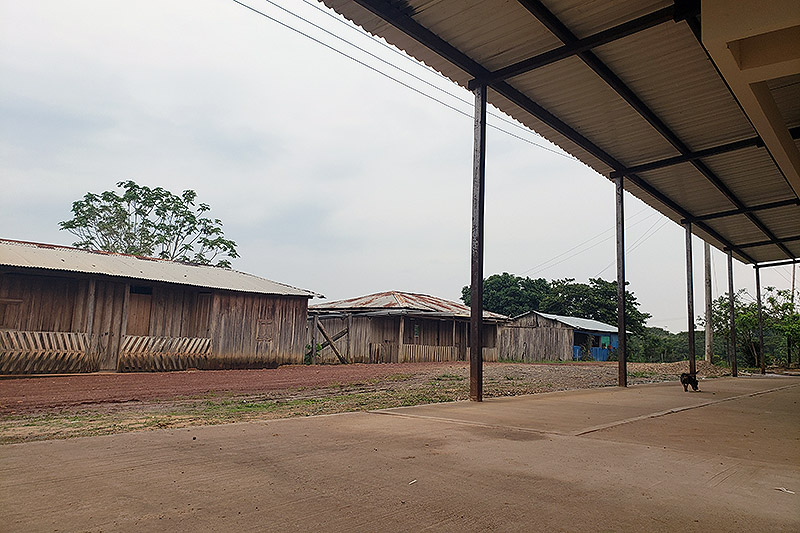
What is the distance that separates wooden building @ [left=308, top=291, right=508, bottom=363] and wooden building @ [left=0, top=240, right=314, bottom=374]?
371 centimetres

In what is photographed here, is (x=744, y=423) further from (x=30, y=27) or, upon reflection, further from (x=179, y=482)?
(x=30, y=27)

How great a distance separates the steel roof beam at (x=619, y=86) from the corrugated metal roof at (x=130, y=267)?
13.7 metres

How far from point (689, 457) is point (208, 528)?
10.7 feet

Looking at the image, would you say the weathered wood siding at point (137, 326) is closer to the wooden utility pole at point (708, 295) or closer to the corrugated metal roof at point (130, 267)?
the corrugated metal roof at point (130, 267)

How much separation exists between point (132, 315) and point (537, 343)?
25.5m

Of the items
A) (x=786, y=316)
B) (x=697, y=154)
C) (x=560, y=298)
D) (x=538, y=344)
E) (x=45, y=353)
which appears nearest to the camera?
(x=697, y=154)

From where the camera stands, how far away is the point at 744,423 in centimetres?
569

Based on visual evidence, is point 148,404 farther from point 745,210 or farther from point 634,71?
point 745,210

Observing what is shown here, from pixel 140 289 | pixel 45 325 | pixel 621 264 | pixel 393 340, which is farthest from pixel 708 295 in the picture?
pixel 45 325

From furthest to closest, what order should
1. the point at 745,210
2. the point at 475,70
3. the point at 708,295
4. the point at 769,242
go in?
the point at 708,295
the point at 769,242
the point at 745,210
the point at 475,70

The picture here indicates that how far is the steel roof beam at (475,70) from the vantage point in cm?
616

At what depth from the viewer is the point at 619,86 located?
796 cm

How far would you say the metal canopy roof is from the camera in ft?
16.1

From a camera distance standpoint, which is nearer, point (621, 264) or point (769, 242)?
point (621, 264)
